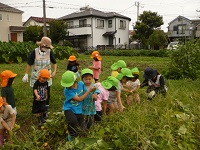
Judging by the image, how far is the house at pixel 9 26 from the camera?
34.9 metres

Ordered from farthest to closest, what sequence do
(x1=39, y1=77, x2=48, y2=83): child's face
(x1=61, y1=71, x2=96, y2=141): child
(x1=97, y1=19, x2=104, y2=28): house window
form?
(x1=97, y1=19, x2=104, y2=28): house window → (x1=39, y1=77, x2=48, y2=83): child's face → (x1=61, y1=71, x2=96, y2=141): child

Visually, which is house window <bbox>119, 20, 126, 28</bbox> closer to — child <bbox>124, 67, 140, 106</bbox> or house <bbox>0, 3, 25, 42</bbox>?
house <bbox>0, 3, 25, 42</bbox>

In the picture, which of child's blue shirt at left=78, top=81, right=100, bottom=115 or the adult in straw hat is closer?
child's blue shirt at left=78, top=81, right=100, bottom=115

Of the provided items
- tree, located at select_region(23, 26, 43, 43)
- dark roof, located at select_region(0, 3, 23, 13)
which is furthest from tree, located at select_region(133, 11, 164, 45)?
dark roof, located at select_region(0, 3, 23, 13)

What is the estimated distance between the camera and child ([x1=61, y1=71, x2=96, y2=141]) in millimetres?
3565

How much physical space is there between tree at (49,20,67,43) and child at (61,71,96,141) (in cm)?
3186

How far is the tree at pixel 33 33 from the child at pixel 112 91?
31.4m

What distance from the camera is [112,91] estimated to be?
4.78m

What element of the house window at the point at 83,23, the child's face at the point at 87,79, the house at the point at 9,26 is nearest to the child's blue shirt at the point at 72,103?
the child's face at the point at 87,79

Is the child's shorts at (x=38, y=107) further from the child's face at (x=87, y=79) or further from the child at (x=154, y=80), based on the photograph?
the child at (x=154, y=80)

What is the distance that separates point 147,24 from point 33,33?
1597 centimetres

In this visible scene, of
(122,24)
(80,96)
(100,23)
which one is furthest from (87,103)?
(122,24)

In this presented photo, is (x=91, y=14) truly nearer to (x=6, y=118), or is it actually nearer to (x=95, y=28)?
(x=95, y=28)

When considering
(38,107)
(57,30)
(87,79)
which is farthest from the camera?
(57,30)
